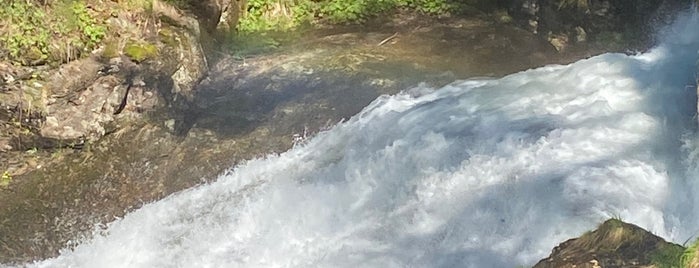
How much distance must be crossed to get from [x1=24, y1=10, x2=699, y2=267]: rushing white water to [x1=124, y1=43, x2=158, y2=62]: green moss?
209cm

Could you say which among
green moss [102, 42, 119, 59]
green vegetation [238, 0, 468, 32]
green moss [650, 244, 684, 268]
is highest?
green moss [102, 42, 119, 59]

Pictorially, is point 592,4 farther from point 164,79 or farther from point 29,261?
point 29,261

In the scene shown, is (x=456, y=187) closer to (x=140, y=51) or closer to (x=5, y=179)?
(x=140, y=51)

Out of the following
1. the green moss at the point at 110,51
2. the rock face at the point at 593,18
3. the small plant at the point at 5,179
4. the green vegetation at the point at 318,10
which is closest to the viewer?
the small plant at the point at 5,179

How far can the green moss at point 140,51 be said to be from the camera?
26.9ft

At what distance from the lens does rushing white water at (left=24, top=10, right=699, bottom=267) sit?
5.48m

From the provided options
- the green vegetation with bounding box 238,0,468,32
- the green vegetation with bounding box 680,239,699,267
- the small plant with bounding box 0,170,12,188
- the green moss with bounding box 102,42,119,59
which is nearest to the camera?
the green vegetation with bounding box 680,239,699,267

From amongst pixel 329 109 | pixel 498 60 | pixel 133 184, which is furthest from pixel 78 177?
pixel 498 60

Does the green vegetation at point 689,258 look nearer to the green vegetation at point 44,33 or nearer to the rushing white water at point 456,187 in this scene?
the rushing white water at point 456,187

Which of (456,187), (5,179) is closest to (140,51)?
(5,179)

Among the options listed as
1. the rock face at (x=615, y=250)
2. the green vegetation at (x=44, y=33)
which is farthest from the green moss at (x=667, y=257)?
the green vegetation at (x=44, y=33)

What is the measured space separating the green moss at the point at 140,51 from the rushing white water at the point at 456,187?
2.09 m

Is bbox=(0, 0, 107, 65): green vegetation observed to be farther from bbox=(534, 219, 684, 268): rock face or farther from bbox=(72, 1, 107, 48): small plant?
bbox=(534, 219, 684, 268): rock face

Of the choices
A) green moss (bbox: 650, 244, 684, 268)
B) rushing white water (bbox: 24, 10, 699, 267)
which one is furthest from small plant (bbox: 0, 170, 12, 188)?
green moss (bbox: 650, 244, 684, 268)
